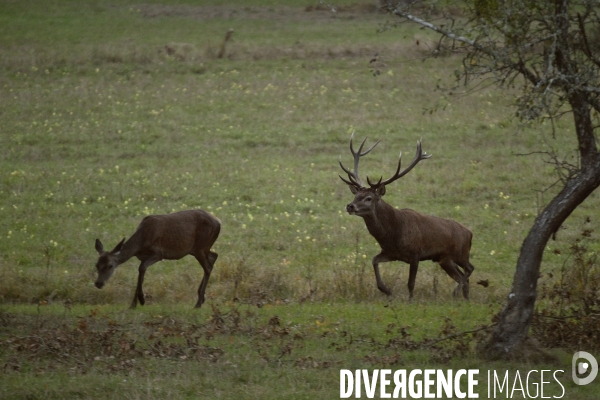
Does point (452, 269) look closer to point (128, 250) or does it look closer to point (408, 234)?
point (408, 234)

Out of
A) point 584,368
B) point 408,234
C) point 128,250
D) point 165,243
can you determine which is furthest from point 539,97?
point 128,250

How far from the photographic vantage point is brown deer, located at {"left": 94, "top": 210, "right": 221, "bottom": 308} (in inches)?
539

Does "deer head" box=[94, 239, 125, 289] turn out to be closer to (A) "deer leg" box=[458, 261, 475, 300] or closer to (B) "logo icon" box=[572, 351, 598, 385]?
(A) "deer leg" box=[458, 261, 475, 300]

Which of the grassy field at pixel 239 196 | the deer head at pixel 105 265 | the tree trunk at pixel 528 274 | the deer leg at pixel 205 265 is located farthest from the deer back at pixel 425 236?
the deer head at pixel 105 265

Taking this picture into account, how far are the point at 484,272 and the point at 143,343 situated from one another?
23.3 ft

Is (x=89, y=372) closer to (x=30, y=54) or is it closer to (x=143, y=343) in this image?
(x=143, y=343)

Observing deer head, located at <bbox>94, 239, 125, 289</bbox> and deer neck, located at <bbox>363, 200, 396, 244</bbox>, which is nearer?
deer head, located at <bbox>94, 239, 125, 289</bbox>

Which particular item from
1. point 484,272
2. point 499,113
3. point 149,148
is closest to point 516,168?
point 499,113

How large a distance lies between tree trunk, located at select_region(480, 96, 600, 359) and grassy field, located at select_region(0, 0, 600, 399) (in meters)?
0.50

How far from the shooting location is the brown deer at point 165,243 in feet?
44.9

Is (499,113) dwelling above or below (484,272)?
above

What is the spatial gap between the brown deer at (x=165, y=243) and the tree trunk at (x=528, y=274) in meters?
4.97

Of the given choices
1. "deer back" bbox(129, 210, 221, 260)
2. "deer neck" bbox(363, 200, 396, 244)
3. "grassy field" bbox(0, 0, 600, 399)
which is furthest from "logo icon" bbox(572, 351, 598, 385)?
"deer back" bbox(129, 210, 221, 260)

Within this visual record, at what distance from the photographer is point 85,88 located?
3145cm
